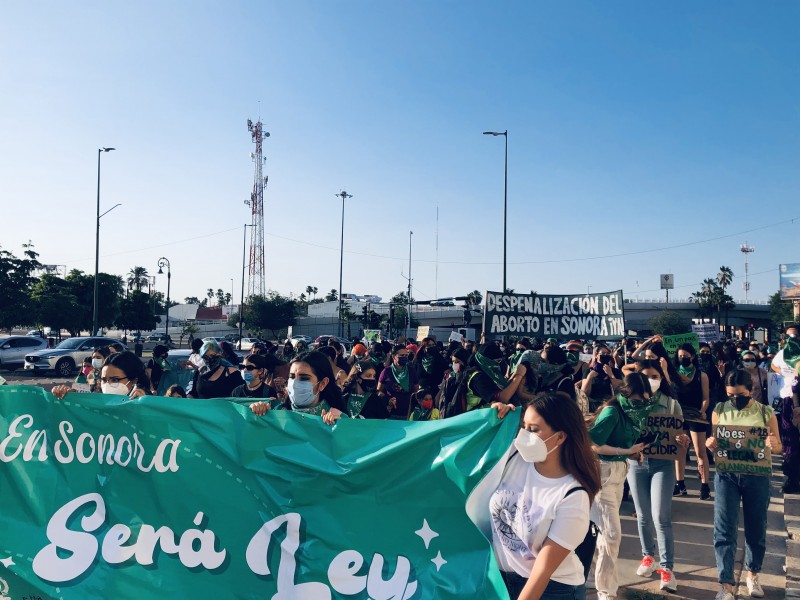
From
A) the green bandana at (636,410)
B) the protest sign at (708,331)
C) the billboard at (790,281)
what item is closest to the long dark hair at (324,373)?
the green bandana at (636,410)

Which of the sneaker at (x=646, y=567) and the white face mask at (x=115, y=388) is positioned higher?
the white face mask at (x=115, y=388)

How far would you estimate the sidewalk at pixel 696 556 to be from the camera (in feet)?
16.5

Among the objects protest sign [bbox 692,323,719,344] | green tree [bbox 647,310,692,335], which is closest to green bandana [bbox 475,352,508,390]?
protest sign [bbox 692,323,719,344]

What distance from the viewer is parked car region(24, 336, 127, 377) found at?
22703mm

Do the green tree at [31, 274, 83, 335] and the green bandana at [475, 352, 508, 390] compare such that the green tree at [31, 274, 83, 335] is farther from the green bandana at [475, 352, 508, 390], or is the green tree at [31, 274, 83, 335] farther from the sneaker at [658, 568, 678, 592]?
the sneaker at [658, 568, 678, 592]

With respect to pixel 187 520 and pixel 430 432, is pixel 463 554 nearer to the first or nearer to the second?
pixel 430 432

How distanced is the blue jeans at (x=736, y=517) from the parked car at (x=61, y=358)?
21650 millimetres

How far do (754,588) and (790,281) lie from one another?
80.5 metres

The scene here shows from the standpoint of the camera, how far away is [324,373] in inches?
195

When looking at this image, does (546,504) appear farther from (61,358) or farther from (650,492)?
(61,358)

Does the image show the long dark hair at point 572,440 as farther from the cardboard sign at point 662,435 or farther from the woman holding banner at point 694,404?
the woman holding banner at point 694,404

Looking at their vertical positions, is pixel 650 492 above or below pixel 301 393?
below

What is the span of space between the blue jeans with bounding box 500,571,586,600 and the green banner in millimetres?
371

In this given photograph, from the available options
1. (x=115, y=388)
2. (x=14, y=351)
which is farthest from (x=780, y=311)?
(x=115, y=388)
